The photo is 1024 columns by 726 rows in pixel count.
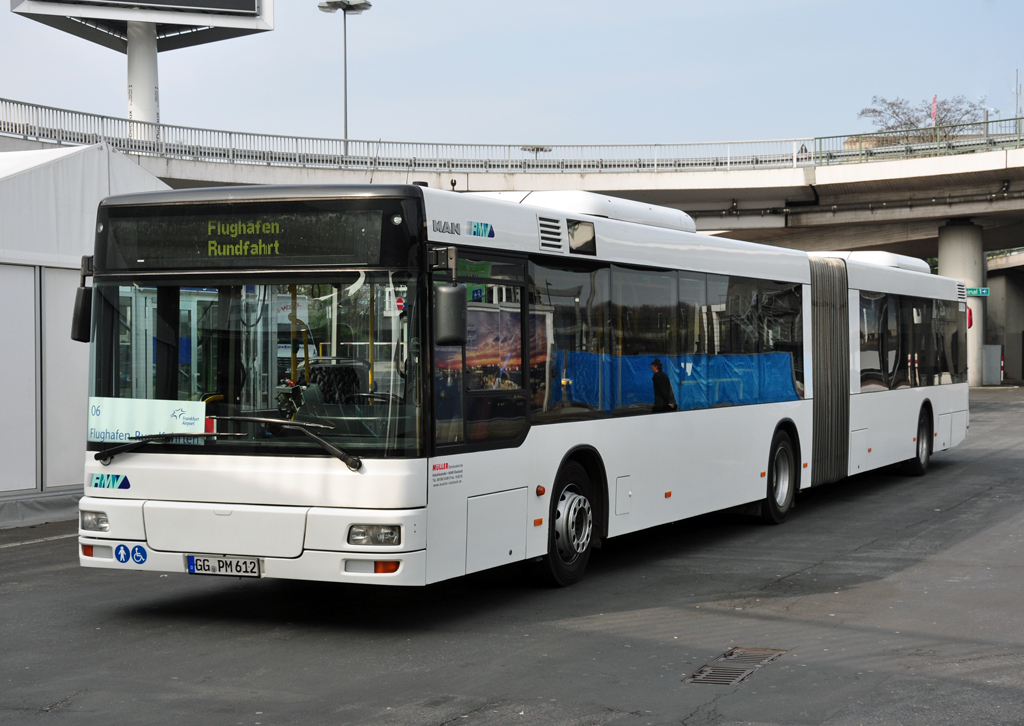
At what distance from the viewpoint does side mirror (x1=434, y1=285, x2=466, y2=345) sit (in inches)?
284

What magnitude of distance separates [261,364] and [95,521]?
5.22 feet

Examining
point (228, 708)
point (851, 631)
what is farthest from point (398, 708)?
point (851, 631)

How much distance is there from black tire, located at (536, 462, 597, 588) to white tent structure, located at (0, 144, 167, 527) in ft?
22.9

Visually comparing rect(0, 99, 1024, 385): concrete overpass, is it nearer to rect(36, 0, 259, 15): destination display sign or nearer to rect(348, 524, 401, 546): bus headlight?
rect(36, 0, 259, 15): destination display sign

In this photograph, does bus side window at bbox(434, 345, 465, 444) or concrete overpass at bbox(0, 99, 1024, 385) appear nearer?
bus side window at bbox(434, 345, 465, 444)

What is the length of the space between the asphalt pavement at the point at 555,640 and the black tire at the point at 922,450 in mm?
6020

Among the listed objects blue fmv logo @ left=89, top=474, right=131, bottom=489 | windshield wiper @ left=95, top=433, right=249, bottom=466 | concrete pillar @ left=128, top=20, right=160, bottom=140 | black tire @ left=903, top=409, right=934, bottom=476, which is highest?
concrete pillar @ left=128, top=20, right=160, bottom=140

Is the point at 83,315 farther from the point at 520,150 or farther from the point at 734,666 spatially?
the point at 520,150

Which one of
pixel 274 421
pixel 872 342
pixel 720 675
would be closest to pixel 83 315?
pixel 274 421

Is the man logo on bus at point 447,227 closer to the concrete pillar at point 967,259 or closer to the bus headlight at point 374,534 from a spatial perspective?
the bus headlight at point 374,534

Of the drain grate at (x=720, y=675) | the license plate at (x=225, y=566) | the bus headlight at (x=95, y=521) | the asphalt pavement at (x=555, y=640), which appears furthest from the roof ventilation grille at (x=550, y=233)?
the bus headlight at (x=95, y=521)

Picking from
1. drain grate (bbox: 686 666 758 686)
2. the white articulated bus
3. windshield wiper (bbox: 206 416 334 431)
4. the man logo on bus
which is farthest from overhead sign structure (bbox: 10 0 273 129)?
drain grate (bbox: 686 666 758 686)

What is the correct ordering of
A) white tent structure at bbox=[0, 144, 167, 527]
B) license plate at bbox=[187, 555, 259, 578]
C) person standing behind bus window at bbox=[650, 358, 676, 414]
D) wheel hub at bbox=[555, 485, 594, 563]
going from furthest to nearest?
white tent structure at bbox=[0, 144, 167, 527], person standing behind bus window at bbox=[650, 358, 676, 414], wheel hub at bbox=[555, 485, 594, 563], license plate at bbox=[187, 555, 259, 578]

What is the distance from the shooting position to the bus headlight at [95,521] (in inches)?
308
